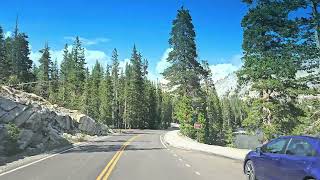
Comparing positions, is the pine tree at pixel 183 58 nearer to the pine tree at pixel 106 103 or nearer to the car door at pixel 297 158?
the pine tree at pixel 106 103

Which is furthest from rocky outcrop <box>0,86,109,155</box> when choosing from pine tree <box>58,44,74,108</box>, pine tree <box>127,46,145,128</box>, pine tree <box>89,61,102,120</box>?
pine tree <box>127,46,145,128</box>

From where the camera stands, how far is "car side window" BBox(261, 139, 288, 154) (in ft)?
41.0

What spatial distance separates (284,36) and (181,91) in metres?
34.3

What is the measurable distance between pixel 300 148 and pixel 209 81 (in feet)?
412

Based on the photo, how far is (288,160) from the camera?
11758mm

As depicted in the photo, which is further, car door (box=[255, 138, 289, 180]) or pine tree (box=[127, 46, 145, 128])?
pine tree (box=[127, 46, 145, 128])

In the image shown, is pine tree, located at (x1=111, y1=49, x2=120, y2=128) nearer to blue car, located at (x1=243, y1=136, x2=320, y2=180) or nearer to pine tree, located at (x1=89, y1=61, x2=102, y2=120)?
pine tree, located at (x1=89, y1=61, x2=102, y2=120)

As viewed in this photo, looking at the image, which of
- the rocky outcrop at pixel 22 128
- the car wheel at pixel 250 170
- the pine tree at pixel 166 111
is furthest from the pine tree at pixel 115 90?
the car wheel at pixel 250 170

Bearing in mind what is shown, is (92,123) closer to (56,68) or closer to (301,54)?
(301,54)

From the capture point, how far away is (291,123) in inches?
1619

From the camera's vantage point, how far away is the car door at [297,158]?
36.0 ft

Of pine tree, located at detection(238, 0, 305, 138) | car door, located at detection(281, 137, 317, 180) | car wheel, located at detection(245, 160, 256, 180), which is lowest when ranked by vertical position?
car wheel, located at detection(245, 160, 256, 180)

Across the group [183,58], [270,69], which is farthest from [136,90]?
[270,69]

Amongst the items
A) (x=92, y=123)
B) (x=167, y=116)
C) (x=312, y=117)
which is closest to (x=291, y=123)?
(x=312, y=117)
